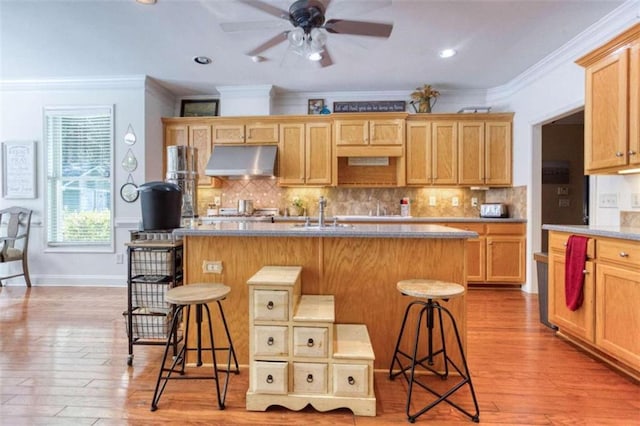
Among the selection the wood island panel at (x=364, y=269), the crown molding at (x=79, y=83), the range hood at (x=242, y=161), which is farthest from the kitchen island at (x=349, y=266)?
the crown molding at (x=79, y=83)

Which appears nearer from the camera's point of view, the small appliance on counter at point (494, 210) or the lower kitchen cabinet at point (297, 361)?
the lower kitchen cabinet at point (297, 361)

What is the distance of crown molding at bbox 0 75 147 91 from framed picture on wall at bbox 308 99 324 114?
7.50 ft

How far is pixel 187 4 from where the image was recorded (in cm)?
283

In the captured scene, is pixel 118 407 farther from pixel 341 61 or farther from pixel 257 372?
pixel 341 61

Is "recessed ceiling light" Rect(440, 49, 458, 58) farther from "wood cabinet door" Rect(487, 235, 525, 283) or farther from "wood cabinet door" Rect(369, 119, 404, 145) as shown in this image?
"wood cabinet door" Rect(487, 235, 525, 283)

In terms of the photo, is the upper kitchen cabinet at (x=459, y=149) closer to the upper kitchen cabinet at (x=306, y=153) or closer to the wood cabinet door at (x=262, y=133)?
the upper kitchen cabinet at (x=306, y=153)

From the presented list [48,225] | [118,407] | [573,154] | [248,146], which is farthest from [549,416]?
[48,225]

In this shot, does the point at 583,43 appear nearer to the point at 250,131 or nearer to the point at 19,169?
the point at 250,131

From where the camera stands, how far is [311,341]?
1812 millimetres

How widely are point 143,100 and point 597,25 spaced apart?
516 centimetres

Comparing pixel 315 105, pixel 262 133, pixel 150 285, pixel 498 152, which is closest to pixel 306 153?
pixel 262 133

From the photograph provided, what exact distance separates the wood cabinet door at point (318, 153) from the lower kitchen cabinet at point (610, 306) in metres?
2.93

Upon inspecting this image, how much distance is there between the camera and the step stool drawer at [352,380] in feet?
5.84

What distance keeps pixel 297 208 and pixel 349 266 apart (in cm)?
287
